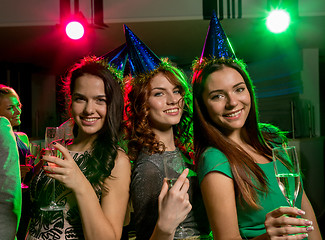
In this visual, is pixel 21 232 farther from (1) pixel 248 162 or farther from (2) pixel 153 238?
(1) pixel 248 162

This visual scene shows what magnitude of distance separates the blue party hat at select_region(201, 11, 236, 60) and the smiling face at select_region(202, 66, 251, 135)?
0.17m

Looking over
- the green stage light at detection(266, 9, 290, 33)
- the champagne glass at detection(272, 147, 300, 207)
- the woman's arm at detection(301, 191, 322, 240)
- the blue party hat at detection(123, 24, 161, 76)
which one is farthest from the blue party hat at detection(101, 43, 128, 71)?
the green stage light at detection(266, 9, 290, 33)

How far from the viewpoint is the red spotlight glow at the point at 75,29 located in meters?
3.76

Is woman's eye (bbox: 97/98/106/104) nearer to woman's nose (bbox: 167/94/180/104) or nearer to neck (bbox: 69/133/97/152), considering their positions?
neck (bbox: 69/133/97/152)

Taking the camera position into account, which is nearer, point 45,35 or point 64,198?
point 64,198

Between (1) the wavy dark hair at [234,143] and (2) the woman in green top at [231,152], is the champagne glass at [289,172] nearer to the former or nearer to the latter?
(2) the woman in green top at [231,152]

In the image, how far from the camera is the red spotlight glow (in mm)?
3764

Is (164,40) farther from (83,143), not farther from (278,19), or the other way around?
(83,143)

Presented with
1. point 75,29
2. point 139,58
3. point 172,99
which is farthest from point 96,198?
point 75,29

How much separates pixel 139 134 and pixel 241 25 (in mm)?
2769

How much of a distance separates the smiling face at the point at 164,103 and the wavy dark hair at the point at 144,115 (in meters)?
0.03

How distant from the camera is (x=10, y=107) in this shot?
3316mm

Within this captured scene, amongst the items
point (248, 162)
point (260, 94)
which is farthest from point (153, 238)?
point (260, 94)

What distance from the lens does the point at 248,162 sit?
4.89ft
